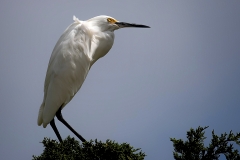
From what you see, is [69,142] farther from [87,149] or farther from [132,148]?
[132,148]

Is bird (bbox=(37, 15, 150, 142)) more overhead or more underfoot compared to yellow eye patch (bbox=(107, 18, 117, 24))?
more underfoot

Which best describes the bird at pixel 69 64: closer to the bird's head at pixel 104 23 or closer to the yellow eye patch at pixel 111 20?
the bird's head at pixel 104 23

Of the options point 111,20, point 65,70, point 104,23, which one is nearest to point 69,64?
point 65,70

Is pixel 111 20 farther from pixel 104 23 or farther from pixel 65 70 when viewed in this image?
pixel 65 70

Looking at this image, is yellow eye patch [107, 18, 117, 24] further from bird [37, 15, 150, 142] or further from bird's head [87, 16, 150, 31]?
bird [37, 15, 150, 142]

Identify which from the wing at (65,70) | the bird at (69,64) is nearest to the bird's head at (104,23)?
the bird at (69,64)

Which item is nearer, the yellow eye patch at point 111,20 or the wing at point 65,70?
the wing at point 65,70

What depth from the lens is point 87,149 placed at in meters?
4.98

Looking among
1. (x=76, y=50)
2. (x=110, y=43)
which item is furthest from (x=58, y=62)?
(x=110, y=43)

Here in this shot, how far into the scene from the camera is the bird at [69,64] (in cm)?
683

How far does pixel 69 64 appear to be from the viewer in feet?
22.8

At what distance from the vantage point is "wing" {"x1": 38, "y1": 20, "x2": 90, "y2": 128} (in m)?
6.85

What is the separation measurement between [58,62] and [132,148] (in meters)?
2.58

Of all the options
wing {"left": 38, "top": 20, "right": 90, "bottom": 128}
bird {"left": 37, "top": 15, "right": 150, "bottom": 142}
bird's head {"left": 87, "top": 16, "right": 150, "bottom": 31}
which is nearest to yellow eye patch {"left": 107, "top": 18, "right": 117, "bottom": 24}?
bird's head {"left": 87, "top": 16, "right": 150, "bottom": 31}
